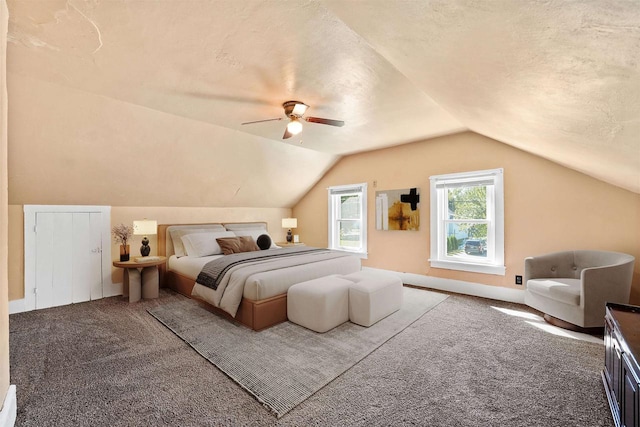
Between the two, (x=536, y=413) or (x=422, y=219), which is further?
(x=422, y=219)

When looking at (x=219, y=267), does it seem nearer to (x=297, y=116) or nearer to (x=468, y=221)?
(x=297, y=116)

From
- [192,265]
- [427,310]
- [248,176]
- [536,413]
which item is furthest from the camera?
[248,176]

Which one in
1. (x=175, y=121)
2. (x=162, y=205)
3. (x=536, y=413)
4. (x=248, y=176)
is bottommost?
(x=536, y=413)

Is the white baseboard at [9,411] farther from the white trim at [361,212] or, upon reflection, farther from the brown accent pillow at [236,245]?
the white trim at [361,212]

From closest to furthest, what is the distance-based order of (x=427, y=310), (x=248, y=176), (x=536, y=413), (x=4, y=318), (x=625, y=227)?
(x=4, y=318)
(x=536, y=413)
(x=625, y=227)
(x=427, y=310)
(x=248, y=176)

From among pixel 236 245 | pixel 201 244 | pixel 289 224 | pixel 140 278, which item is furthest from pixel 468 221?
pixel 140 278

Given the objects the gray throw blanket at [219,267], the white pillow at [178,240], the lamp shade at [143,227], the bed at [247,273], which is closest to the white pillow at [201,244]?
the bed at [247,273]

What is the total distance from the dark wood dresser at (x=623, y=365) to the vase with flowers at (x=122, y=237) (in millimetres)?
5230

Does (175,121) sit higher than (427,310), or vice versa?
(175,121)

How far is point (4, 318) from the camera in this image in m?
1.55

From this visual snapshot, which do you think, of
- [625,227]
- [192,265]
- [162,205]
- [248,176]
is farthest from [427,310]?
[162,205]

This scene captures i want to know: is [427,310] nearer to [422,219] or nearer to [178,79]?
[422,219]

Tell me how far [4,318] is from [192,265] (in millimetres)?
2544

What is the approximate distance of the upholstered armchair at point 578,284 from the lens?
266cm
